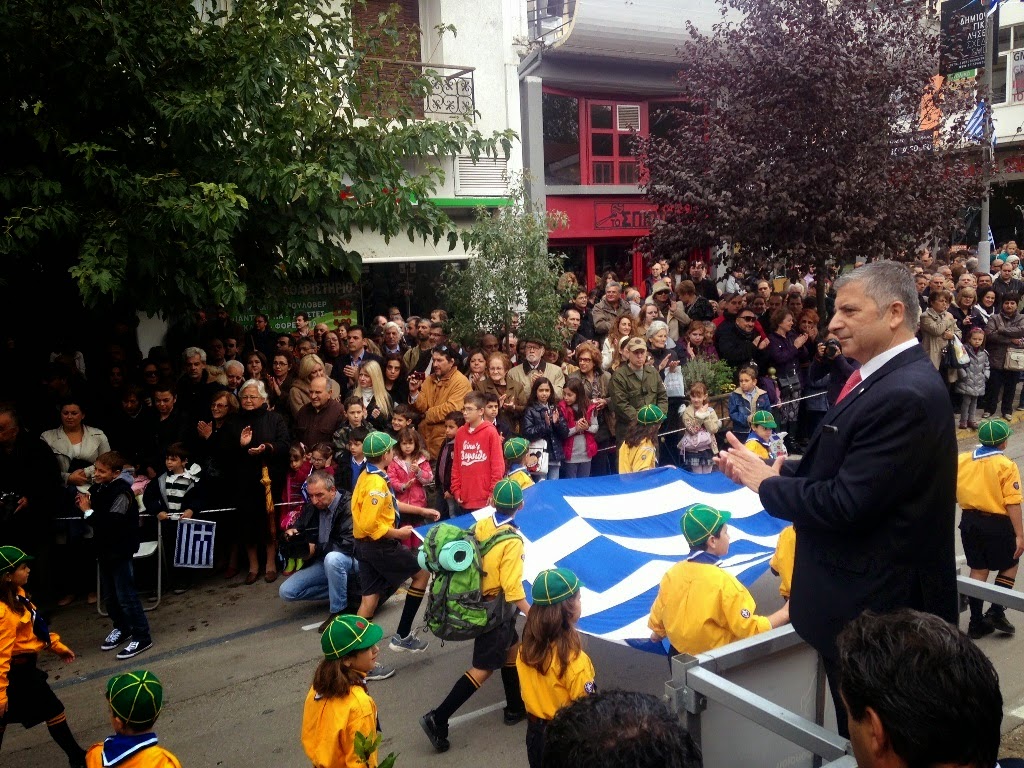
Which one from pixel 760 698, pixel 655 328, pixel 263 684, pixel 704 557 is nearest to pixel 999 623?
pixel 704 557

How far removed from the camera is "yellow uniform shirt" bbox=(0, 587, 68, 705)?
481cm

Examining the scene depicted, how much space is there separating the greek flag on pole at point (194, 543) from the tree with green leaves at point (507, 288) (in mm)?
4298

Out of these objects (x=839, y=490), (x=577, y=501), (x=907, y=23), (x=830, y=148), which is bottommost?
(x=577, y=501)

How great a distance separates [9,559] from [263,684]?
6.29 ft

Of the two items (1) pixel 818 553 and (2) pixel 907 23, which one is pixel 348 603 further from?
(2) pixel 907 23

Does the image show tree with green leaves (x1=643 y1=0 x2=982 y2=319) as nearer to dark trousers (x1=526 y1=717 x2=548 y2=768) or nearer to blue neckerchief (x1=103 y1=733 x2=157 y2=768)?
dark trousers (x1=526 y1=717 x2=548 y2=768)

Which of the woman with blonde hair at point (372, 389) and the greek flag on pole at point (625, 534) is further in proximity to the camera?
the woman with blonde hair at point (372, 389)

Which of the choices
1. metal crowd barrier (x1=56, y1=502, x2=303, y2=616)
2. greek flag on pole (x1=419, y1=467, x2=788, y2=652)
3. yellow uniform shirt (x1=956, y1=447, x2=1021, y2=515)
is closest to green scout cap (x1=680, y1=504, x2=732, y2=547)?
greek flag on pole (x1=419, y1=467, x2=788, y2=652)

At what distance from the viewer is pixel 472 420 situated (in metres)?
7.70

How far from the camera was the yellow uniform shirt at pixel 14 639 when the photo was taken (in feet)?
15.8

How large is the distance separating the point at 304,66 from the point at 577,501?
462 centimetres

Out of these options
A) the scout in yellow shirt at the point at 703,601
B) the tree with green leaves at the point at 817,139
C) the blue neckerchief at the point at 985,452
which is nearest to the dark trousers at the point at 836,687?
Result: the scout in yellow shirt at the point at 703,601

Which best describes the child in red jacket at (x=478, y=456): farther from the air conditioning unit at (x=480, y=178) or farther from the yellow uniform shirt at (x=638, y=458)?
the air conditioning unit at (x=480, y=178)

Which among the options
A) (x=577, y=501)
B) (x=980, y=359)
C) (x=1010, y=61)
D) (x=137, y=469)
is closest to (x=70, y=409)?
(x=137, y=469)
